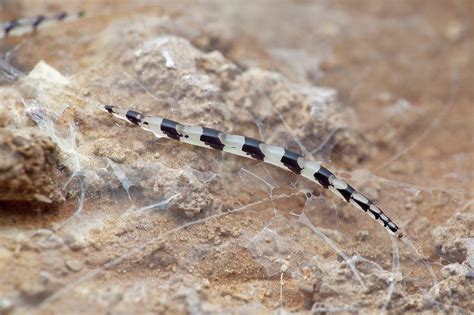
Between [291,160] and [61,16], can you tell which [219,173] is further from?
[61,16]

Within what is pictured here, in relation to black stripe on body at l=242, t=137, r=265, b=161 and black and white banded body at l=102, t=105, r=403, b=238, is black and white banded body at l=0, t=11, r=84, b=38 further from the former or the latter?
black stripe on body at l=242, t=137, r=265, b=161

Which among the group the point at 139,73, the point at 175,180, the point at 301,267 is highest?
the point at 139,73

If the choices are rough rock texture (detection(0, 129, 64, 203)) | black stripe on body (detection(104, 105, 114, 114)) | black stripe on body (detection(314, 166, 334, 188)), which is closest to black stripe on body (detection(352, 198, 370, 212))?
black stripe on body (detection(314, 166, 334, 188))

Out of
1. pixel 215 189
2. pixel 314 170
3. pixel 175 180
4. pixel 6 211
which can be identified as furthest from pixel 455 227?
pixel 6 211

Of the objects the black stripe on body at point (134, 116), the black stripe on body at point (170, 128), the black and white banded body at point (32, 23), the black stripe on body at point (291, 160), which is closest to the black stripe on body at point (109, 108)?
the black stripe on body at point (134, 116)

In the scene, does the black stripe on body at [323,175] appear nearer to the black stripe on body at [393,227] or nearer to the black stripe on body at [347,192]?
the black stripe on body at [347,192]

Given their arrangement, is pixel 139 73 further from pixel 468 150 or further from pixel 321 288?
pixel 468 150

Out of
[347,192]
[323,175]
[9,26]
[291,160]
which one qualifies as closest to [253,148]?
[291,160]
